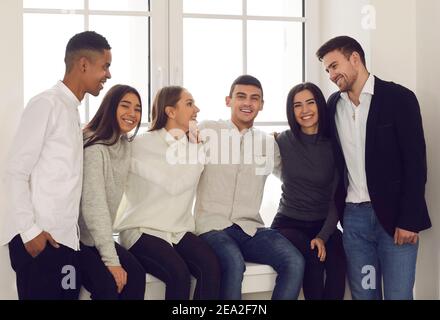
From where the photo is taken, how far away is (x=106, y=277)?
2.23 m

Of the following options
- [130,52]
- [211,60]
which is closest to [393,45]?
[211,60]

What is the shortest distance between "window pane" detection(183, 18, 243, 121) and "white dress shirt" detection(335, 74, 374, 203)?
707 mm

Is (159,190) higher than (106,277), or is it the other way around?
(159,190)

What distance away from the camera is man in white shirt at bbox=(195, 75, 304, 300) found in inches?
101

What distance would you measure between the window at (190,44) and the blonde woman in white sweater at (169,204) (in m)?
0.36

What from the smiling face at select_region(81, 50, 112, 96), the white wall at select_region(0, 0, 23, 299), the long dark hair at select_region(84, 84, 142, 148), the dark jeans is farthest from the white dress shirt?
the white wall at select_region(0, 0, 23, 299)

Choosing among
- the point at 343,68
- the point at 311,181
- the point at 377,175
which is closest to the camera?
the point at 377,175

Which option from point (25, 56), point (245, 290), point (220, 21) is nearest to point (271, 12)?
point (220, 21)

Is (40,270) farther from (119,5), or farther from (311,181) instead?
(119,5)

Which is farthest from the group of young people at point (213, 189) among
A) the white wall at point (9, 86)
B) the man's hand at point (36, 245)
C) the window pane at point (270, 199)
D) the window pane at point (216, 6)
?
Result: the window pane at point (216, 6)

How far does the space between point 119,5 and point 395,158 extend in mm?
1514

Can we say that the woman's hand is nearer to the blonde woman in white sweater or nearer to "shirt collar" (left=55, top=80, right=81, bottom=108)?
the blonde woman in white sweater

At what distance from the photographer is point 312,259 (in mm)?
2549
